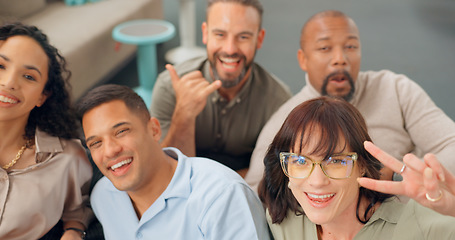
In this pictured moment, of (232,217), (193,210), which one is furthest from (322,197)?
(193,210)

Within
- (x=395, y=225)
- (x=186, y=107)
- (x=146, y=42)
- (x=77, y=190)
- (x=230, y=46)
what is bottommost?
(x=146, y=42)

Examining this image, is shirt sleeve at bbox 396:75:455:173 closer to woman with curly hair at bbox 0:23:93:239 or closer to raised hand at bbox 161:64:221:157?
raised hand at bbox 161:64:221:157

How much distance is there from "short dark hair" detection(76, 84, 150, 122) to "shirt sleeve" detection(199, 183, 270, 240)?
0.41 meters

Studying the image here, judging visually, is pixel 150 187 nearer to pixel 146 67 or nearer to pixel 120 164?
pixel 120 164

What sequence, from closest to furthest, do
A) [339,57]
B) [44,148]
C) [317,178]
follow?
[317,178], [44,148], [339,57]

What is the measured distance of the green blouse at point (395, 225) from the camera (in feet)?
4.12

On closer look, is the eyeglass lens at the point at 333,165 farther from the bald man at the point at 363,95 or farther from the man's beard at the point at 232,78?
the man's beard at the point at 232,78

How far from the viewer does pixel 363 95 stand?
2.07m

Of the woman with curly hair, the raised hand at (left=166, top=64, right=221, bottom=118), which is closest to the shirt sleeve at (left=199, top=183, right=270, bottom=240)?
the woman with curly hair

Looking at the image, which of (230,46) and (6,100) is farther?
(230,46)

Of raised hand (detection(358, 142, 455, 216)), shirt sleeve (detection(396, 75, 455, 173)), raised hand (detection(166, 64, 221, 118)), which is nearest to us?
raised hand (detection(358, 142, 455, 216))

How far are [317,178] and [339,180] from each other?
0.06m

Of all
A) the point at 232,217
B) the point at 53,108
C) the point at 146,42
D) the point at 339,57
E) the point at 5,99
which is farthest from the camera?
the point at 146,42

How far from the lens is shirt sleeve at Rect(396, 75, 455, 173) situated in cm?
182
